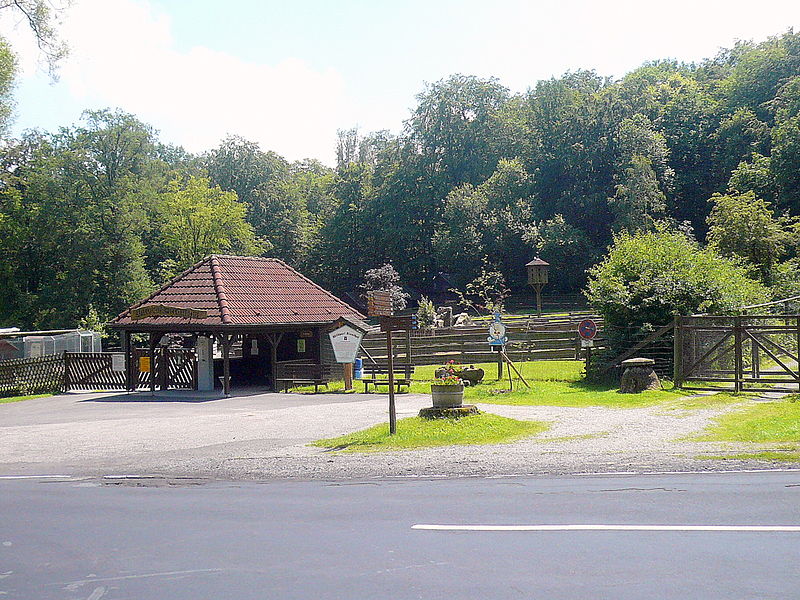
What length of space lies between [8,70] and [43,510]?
135 feet

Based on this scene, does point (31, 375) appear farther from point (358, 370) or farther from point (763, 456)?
point (763, 456)

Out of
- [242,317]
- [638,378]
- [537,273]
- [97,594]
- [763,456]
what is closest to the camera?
[97,594]

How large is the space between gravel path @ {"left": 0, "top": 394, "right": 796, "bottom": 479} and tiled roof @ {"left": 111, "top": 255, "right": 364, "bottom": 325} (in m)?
5.87

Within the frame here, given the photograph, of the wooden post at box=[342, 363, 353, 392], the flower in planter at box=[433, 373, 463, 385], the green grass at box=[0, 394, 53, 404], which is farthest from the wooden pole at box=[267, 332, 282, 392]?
the flower in planter at box=[433, 373, 463, 385]

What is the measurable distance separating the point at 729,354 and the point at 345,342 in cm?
1061

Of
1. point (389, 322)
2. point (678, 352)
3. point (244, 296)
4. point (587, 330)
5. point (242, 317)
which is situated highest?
point (244, 296)

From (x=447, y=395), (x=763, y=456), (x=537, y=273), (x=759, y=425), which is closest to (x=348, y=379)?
(x=447, y=395)

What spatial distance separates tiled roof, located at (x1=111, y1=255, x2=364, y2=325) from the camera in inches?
1179

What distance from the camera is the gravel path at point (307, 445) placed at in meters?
12.1

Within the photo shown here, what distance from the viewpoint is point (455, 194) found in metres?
74.9

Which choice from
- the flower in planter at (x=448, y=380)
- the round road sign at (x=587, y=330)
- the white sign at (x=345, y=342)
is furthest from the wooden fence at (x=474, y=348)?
the flower in planter at (x=448, y=380)

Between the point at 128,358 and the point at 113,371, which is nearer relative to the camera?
the point at 128,358

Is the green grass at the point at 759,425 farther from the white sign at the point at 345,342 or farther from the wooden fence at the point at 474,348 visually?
the wooden fence at the point at 474,348

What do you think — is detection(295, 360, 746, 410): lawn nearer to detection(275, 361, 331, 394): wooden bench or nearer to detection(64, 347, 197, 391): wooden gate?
detection(275, 361, 331, 394): wooden bench
